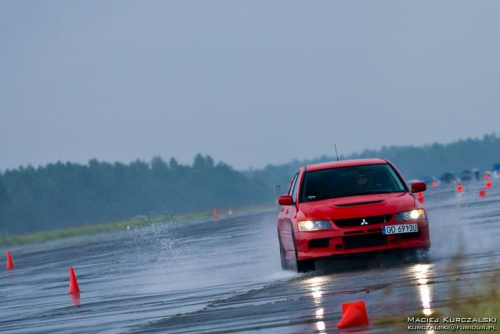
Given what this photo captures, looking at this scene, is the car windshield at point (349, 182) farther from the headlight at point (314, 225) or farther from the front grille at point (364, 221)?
the front grille at point (364, 221)

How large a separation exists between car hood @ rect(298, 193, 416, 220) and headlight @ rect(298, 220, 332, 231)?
61 millimetres

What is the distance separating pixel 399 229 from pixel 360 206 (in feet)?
1.98

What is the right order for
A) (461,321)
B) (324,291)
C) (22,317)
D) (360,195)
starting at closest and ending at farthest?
(461,321) → (324,291) → (22,317) → (360,195)

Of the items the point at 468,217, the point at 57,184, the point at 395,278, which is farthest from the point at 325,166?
the point at 57,184

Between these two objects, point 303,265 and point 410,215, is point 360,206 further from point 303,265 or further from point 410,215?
point 303,265

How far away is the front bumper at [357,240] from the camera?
17.0 meters

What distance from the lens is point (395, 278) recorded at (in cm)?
1481

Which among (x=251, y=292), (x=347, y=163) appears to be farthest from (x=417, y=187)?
(x=251, y=292)

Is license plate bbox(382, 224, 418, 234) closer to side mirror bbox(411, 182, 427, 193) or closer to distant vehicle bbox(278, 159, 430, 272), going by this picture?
distant vehicle bbox(278, 159, 430, 272)

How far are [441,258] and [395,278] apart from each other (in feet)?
10.1

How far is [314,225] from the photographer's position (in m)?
17.2

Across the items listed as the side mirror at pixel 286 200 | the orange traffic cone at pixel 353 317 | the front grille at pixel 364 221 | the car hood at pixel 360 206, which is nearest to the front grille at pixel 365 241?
the front grille at pixel 364 221

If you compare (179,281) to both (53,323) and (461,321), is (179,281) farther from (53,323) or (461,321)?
(461,321)

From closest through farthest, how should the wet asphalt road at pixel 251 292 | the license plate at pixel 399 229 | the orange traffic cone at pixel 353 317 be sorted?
the orange traffic cone at pixel 353 317, the wet asphalt road at pixel 251 292, the license plate at pixel 399 229
